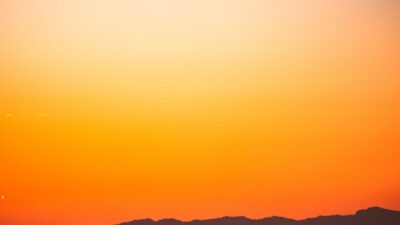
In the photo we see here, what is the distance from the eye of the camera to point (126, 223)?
198 metres

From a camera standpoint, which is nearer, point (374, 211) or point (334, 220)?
point (334, 220)

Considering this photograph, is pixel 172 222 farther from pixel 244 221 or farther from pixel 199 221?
pixel 244 221

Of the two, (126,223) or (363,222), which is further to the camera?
(126,223)

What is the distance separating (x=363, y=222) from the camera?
179 metres

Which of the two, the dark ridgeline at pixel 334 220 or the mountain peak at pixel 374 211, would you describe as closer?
the dark ridgeline at pixel 334 220

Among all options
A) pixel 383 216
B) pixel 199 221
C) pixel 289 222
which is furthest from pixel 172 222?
pixel 383 216

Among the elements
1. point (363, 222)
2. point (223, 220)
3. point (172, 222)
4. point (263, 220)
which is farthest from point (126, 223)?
point (363, 222)

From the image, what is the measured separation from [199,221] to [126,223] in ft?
95.1

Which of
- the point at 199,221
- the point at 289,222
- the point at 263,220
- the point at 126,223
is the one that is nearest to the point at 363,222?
the point at 289,222

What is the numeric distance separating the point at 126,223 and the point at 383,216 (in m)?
92.2

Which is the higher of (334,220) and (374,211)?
(374,211)

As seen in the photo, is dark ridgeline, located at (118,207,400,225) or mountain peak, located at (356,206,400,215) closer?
dark ridgeline, located at (118,207,400,225)

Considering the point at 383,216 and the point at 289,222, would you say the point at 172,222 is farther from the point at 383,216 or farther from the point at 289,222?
the point at 383,216

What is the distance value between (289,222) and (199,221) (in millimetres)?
31242
